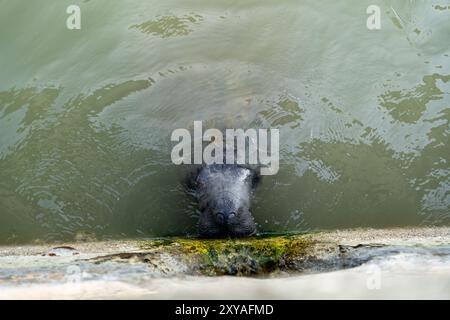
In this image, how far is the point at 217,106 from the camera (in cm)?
792

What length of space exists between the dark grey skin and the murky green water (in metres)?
0.49

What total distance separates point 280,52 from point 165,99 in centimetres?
188

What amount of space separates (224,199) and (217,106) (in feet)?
5.95

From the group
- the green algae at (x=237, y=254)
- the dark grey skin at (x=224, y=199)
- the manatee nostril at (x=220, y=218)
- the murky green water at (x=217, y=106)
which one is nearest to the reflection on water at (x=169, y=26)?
the murky green water at (x=217, y=106)

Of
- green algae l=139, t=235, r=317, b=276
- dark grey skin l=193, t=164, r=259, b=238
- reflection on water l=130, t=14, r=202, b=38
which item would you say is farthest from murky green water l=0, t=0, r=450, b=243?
green algae l=139, t=235, r=317, b=276

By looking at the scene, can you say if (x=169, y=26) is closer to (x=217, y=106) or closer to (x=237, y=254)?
(x=217, y=106)

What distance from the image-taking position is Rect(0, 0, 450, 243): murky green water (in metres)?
7.47

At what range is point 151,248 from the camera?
6180 mm

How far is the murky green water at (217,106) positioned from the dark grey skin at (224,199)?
0.49m

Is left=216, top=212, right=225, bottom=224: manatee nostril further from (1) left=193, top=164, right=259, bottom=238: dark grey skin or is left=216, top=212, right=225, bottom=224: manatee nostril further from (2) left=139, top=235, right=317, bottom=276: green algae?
(2) left=139, top=235, right=317, bottom=276: green algae

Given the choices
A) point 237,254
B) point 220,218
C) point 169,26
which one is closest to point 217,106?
point 169,26

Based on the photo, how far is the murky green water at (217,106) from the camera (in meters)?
7.47

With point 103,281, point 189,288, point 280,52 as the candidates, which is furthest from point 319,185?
point 103,281

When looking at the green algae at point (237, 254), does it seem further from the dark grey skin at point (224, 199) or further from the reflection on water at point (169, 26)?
the reflection on water at point (169, 26)
